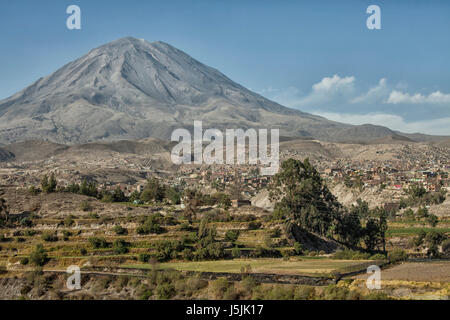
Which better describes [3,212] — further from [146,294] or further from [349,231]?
[349,231]

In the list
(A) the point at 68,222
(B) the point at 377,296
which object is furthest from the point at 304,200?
(B) the point at 377,296

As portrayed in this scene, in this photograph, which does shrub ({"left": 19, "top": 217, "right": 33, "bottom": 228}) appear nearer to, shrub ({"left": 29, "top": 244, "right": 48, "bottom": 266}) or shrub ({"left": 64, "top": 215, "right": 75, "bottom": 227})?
shrub ({"left": 64, "top": 215, "right": 75, "bottom": 227})

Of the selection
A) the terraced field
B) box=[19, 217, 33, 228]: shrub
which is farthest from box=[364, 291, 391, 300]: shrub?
box=[19, 217, 33, 228]: shrub

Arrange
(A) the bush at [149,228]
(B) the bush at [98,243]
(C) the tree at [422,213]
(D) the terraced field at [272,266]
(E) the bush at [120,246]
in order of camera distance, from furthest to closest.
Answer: (C) the tree at [422,213] → (A) the bush at [149,228] → (B) the bush at [98,243] → (E) the bush at [120,246] → (D) the terraced field at [272,266]

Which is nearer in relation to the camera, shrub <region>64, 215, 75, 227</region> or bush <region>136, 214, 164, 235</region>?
bush <region>136, 214, 164, 235</region>

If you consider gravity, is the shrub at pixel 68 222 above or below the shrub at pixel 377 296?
above

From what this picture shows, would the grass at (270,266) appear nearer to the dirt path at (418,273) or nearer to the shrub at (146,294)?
the dirt path at (418,273)

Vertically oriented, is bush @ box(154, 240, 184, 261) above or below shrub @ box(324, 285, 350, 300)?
below

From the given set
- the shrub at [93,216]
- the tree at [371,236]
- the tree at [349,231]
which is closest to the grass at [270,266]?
the tree at [371,236]
